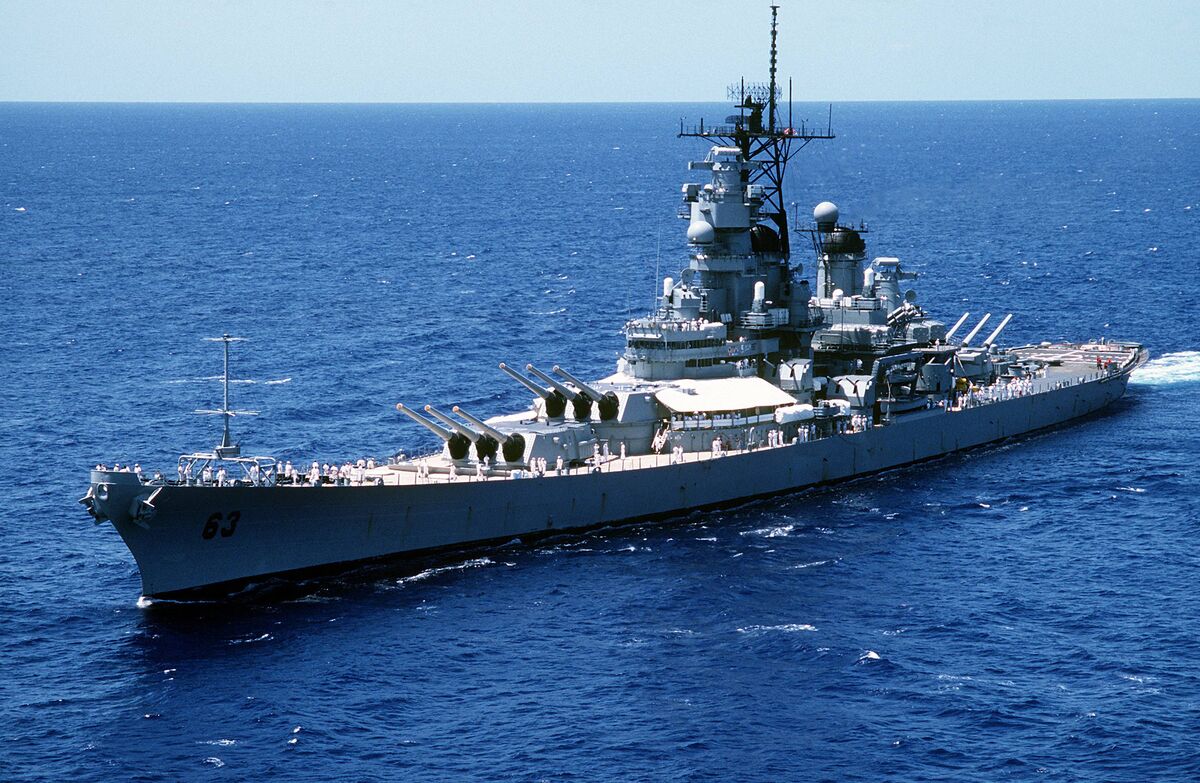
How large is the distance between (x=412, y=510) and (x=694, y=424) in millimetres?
14178

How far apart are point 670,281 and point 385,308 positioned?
147 feet

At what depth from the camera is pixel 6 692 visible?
4538 cm

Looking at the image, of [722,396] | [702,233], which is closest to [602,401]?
[722,396]

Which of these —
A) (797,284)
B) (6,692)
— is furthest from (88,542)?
(797,284)

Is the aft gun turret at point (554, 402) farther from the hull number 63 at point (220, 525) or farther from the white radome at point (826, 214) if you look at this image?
the white radome at point (826, 214)

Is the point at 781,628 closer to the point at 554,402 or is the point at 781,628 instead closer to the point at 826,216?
the point at 554,402

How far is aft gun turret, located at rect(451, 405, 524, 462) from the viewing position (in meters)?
61.1

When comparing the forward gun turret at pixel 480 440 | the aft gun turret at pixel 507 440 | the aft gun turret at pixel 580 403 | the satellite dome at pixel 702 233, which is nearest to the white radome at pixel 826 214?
the satellite dome at pixel 702 233

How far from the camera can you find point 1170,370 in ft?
305

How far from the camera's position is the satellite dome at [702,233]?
237 feet

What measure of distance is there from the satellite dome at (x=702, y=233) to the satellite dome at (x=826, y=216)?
34.0 ft

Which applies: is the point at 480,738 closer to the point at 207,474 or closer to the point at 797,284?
the point at 207,474

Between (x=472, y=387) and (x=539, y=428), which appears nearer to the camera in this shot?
(x=539, y=428)

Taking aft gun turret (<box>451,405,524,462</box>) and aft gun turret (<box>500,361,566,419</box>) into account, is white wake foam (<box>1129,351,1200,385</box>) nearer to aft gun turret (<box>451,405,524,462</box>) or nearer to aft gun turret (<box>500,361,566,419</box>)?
aft gun turret (<box>500,361,566,419</box>)
